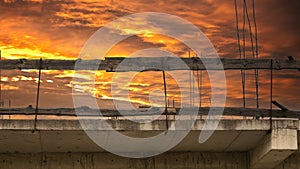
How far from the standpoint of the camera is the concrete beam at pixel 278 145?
45.4ft

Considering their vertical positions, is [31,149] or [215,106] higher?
[215,106]

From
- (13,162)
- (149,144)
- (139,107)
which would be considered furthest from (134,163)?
(13,162)

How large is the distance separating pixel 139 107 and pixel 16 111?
2634 millimetres

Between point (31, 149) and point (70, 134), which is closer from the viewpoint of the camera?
point (70, 134)

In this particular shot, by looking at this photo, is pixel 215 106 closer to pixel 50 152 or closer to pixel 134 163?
pixel 134 163

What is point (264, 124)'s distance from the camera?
1392 cm

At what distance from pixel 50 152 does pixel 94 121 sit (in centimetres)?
220

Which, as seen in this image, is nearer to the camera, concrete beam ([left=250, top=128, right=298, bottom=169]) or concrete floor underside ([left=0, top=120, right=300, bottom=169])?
concrete floor underside ([left=0, top=120, right=300, bottom=169])

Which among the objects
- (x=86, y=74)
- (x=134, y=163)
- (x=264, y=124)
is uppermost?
(x=86, y=74)

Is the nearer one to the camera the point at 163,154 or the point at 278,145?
the point at 278,145

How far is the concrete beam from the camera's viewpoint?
545 inches

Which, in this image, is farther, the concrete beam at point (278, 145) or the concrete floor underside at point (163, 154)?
the concrete beam at point (278, 145)

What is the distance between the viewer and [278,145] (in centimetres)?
1390

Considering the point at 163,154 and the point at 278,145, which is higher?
the point at 278,145
